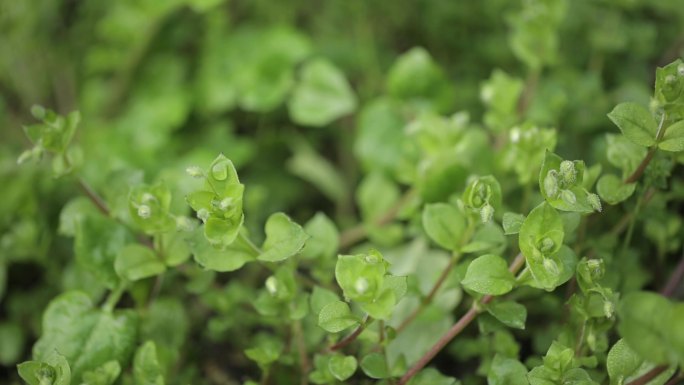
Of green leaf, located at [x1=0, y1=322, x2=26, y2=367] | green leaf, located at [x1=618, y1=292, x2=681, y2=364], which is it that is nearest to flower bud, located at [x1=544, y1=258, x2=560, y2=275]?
green leaf, located at [x1=618, y1=292, x2=681, y2=364]

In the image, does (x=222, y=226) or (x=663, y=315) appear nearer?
(x=663, y=315)

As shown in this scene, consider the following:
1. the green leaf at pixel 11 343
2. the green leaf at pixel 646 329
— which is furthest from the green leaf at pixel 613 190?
the green leaf at pixel 11 343

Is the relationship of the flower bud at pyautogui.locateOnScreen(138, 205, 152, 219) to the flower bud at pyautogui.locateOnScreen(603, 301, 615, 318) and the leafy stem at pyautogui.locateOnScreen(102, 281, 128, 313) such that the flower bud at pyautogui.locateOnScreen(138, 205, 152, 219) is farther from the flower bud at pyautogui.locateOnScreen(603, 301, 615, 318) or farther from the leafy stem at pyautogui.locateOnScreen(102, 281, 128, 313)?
the flower bud at pyautogui.locateOnScreen(603, 301, 615, 318)

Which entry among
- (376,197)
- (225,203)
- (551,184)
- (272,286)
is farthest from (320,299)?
(376,197)

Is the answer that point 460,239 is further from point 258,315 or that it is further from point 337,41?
point 337,41

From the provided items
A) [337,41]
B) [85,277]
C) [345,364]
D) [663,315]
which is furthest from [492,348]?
[337,41]

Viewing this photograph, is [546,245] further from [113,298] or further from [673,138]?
[113,298]

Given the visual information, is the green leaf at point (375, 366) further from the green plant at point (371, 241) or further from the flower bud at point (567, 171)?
the flower bud at point (567, 171)
